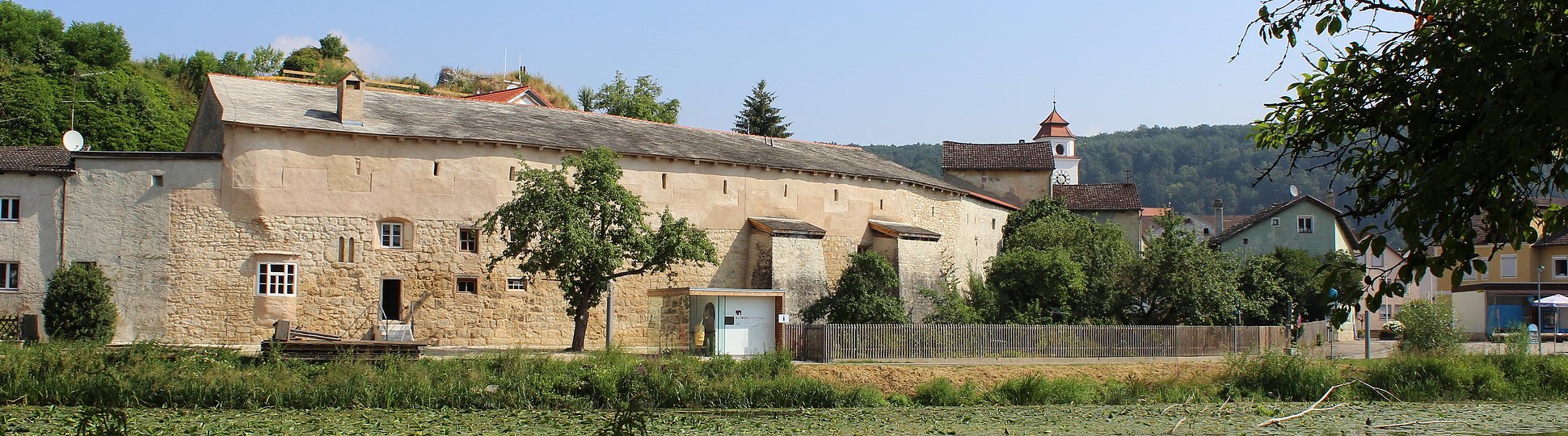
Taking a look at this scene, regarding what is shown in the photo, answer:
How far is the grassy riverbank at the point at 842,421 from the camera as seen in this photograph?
54.9 ft

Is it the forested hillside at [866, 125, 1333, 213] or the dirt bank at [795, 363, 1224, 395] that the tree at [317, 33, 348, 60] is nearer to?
the dirt bank at [795, 363, 1224, 395]

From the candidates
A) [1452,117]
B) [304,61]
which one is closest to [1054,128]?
[304,61]

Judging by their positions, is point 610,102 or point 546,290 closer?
point 546,290

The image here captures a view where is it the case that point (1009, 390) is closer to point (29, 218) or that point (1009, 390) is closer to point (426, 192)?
point (426, 192)

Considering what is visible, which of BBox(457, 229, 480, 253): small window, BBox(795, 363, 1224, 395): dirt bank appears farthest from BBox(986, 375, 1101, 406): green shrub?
BBox(457, 229, 480, 253): small window

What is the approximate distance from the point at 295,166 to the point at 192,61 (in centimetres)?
3421

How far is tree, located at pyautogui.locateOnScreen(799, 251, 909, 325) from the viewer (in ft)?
106

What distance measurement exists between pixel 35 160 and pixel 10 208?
143 centimetres

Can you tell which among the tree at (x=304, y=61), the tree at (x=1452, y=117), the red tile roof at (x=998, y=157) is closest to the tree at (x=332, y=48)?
the tree at (x=304, y=61)

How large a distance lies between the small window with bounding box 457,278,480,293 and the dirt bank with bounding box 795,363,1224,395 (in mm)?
10502

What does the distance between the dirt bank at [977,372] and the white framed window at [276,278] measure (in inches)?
499

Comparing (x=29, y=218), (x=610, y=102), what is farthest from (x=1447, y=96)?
(x=610, y=102)

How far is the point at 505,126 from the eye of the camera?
33656 millimetres

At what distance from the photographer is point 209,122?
31078 mm
